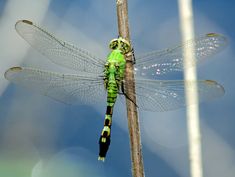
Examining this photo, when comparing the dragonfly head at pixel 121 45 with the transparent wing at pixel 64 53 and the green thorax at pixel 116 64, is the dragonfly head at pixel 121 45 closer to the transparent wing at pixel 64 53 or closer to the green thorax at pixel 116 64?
the green thorax at pixel 116 64

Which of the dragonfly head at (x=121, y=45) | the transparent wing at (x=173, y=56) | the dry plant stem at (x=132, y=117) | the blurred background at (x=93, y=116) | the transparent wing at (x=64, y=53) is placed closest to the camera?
the dry plant stem at (x=132, y=117)

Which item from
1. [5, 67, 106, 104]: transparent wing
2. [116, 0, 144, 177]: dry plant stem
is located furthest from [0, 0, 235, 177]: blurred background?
[116, 0, 144, 177]: dry plant stem

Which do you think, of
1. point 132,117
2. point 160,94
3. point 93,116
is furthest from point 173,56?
point 93,116

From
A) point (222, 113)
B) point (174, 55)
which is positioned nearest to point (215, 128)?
point (222, 113)

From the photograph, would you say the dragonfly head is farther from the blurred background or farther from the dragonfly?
the blurred background

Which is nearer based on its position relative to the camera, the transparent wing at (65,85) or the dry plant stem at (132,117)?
the dry plant stem at (132,117)

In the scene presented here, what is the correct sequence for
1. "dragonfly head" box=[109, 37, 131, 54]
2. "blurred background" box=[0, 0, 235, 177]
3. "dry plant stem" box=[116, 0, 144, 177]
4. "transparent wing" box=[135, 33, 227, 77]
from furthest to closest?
"blurred background" box=[0, 0, 235, 177] → "transparent wing" box=[135, 33, 227, 77] → "dragonfly head" box=[109, 37, 131, 54] → "dry plant stem" box=[116, 0, 144, 177]

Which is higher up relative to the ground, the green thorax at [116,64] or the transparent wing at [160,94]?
the green thorax at [116,64]

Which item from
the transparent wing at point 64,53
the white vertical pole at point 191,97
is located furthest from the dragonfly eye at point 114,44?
the white vertical pole at point 191,97
